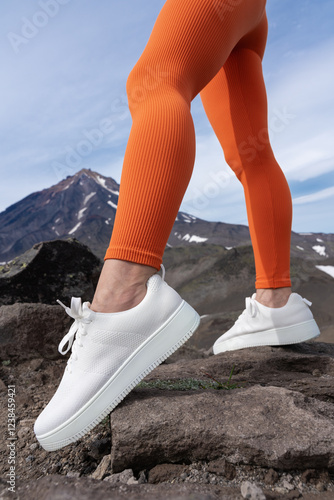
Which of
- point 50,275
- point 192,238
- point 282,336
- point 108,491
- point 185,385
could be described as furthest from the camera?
point 192,238

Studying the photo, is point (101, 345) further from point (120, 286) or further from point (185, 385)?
point (185, 385)

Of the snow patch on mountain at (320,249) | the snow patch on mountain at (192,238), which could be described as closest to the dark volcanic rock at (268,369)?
the snow patch on mountain at (320,249)

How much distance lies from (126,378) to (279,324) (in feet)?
3.15

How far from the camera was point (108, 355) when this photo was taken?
107 centimetres

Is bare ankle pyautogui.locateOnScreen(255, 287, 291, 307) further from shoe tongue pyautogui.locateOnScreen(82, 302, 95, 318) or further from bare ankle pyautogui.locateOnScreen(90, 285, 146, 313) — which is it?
shoe tongue pyautogui.locateOnScreen(82, 302, 95, 318)

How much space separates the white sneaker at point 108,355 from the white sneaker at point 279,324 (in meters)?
0.77

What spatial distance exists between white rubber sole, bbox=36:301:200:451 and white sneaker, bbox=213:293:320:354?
767 millimetres

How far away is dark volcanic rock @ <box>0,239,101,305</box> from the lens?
2.44 m

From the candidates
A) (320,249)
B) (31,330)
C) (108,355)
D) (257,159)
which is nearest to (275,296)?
(257,159)

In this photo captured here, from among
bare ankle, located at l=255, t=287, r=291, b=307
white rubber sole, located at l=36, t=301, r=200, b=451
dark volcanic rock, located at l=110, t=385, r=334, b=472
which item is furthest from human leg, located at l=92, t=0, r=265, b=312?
bare ankle, located at l=255, t=287, r=291, b=307

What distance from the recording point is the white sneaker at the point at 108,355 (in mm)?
1032

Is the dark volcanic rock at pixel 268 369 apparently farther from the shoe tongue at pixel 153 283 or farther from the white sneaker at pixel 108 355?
the shoe tongue at pixel 153 283

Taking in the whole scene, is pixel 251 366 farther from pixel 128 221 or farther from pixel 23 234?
pixel 23 234

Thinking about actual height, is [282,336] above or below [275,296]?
below
